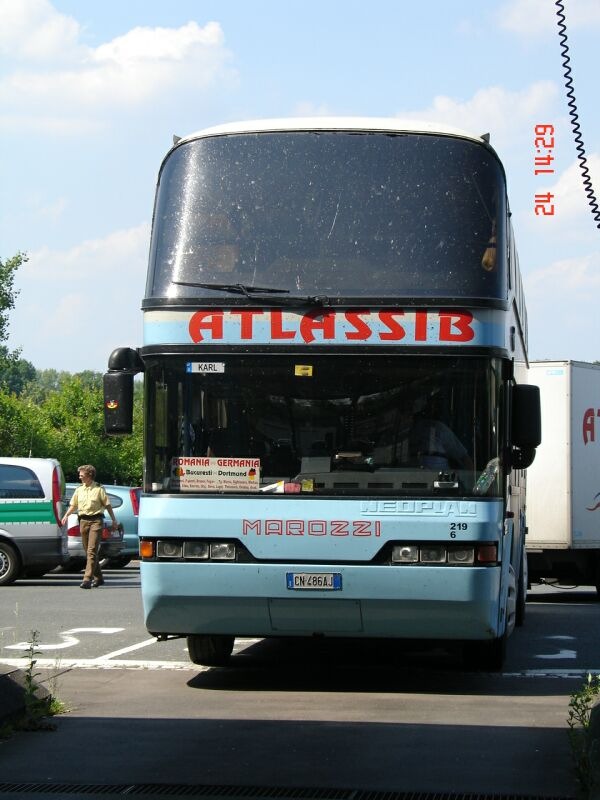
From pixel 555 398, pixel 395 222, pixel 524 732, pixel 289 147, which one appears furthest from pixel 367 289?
pixel 555 398

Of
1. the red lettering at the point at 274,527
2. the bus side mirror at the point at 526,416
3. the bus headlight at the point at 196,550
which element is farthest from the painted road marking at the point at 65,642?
the bus side mirror at the point at 526,416

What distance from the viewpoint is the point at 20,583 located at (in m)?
24.2

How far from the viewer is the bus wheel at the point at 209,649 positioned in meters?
11.7

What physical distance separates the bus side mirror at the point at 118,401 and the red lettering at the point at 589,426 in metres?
12.1

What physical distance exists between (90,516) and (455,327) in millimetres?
13355

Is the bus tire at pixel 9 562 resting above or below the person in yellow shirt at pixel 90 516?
below

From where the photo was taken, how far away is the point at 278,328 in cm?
1013

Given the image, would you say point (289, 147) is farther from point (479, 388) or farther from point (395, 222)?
point (479, 388)

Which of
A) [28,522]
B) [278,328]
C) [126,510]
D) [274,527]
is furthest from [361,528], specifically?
[126,510]

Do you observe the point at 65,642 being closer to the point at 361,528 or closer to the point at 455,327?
the point at 361,528

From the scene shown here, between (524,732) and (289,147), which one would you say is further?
(289,147)

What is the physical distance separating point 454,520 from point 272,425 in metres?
1.41

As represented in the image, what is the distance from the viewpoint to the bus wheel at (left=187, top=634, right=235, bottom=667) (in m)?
11.7

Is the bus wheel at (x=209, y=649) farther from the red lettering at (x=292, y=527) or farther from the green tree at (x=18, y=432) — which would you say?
the green tree at (x=18, y=432)
